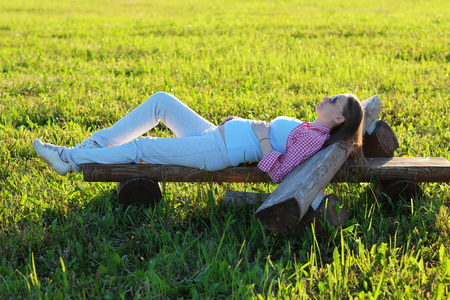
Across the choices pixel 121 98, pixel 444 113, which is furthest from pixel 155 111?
pixel 444 113

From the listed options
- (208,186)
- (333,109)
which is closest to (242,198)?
(208,186)

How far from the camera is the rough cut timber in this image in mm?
2916

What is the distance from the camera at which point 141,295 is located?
282 centimetres

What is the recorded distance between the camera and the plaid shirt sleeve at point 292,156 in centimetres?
362

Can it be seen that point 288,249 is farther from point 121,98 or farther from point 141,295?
point 121,98

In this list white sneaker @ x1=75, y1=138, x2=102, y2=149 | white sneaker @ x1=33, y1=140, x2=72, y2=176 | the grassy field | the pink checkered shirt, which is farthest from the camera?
white sneaker @ x1=75, y1=138, x2=102, y2=149

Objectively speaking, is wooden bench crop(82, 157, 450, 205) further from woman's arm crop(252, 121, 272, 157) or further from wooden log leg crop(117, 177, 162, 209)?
woman's arm crop(252, 121, 272, 157)

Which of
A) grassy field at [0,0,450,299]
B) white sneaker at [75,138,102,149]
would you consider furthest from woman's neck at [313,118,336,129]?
white sneaker at [75,138,102,149]

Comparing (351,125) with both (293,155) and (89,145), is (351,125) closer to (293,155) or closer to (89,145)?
(293,155)

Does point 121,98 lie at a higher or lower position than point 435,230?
higher

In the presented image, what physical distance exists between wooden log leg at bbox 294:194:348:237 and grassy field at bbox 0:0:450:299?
0.24 ft

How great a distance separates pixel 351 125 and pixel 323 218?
2.61ft

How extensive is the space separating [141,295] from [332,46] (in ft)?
30.4

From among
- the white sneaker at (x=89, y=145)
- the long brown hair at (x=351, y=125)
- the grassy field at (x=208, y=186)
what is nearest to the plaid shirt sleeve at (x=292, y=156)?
the long brown hair at (x=351, y=125)
